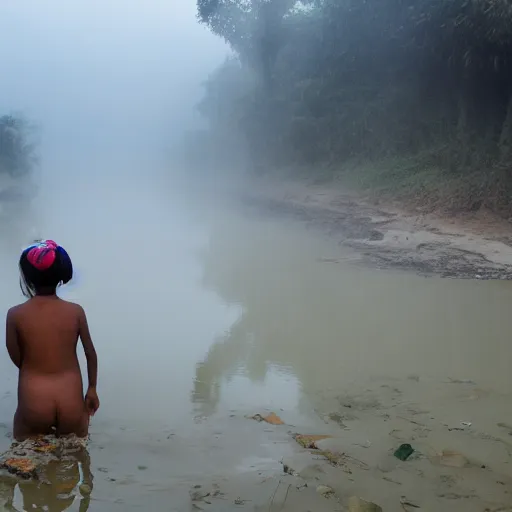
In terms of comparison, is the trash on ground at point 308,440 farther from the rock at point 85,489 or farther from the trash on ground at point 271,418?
the rock at point 85,489

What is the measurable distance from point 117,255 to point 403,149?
11027mm

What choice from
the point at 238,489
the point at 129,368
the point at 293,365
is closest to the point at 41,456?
the point at 238,489

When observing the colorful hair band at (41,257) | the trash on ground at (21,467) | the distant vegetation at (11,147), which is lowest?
the trash on ground at (21,467)

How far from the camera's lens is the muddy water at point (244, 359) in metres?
3.37

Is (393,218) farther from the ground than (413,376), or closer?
farther from the ground

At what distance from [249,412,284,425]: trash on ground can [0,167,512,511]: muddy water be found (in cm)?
8

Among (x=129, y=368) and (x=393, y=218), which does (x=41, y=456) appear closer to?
(x=129, y=368)

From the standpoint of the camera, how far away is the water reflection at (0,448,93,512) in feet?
9.27

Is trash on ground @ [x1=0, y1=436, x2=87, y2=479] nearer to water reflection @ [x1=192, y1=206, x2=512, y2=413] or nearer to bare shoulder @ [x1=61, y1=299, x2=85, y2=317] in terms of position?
bare shoulder @ [x1=61, y1=299, x2=85, y2=317]

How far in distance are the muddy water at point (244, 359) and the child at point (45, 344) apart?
285 millimetres

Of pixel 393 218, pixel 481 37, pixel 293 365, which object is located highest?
pixel 481 37

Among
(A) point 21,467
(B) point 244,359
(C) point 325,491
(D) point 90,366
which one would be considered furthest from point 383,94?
(A) point 21,467

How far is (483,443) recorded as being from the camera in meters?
3.79

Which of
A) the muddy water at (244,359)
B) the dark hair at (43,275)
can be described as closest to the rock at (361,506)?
the muddy water at (244,359)
